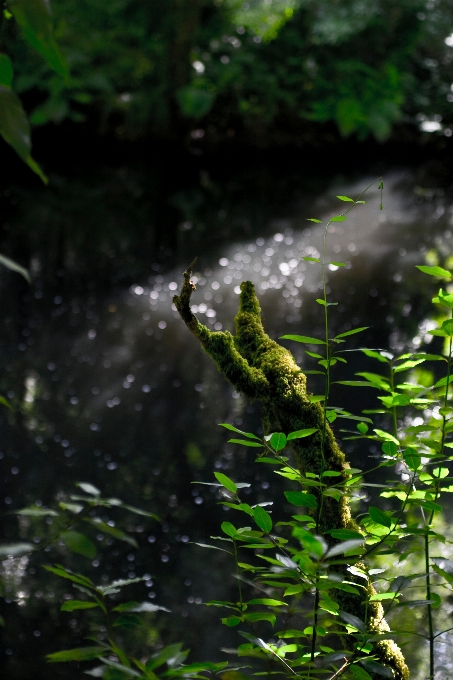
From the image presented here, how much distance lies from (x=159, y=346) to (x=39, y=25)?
2.59 m

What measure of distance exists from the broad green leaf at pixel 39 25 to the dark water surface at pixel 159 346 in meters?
1.30

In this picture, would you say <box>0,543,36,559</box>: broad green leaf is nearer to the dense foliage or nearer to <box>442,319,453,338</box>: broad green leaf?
<box>442,319,453,338</box>: broad green leaf

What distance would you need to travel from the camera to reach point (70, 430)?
2285mm

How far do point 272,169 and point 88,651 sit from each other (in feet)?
17.7

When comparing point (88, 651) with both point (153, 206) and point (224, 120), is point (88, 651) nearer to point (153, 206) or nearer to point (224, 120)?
point (153, 206)

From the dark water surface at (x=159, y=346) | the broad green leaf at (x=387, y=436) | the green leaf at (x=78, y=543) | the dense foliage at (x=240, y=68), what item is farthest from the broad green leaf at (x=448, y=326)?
the dense foliage at (x=240, y=68)

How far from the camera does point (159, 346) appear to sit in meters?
2.90

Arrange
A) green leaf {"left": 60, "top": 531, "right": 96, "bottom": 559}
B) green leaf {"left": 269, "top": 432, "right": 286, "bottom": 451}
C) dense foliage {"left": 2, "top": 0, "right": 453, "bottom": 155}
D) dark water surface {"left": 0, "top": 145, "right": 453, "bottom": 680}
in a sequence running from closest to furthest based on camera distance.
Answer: green leaf {"left": 60, "top": 531, "right": 96, "bottom": 559}, green leaf {"left": 269, "top": 432, "right": 286, "bottom": 451}, dark water surface {"left": 0, "top": 145, "right": 453, "bottom": 680}, dense foliage {"left": 2, "top": 0, "right": 453, "bottom": 155}

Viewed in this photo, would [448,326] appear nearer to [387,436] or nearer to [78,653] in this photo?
[387,436]

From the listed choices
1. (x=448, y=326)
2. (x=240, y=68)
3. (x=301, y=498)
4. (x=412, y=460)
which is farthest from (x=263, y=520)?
(x=240, y=68)

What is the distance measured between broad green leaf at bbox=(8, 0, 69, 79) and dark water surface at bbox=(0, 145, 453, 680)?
4.26 ft

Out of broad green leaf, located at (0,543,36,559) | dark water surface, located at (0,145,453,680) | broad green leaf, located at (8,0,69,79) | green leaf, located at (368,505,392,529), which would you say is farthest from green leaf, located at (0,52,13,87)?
dark water surface, located at (0,145,453,680)

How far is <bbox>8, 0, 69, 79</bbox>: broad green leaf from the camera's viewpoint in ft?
1.03

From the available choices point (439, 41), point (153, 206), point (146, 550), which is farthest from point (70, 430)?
point (439, 41)
